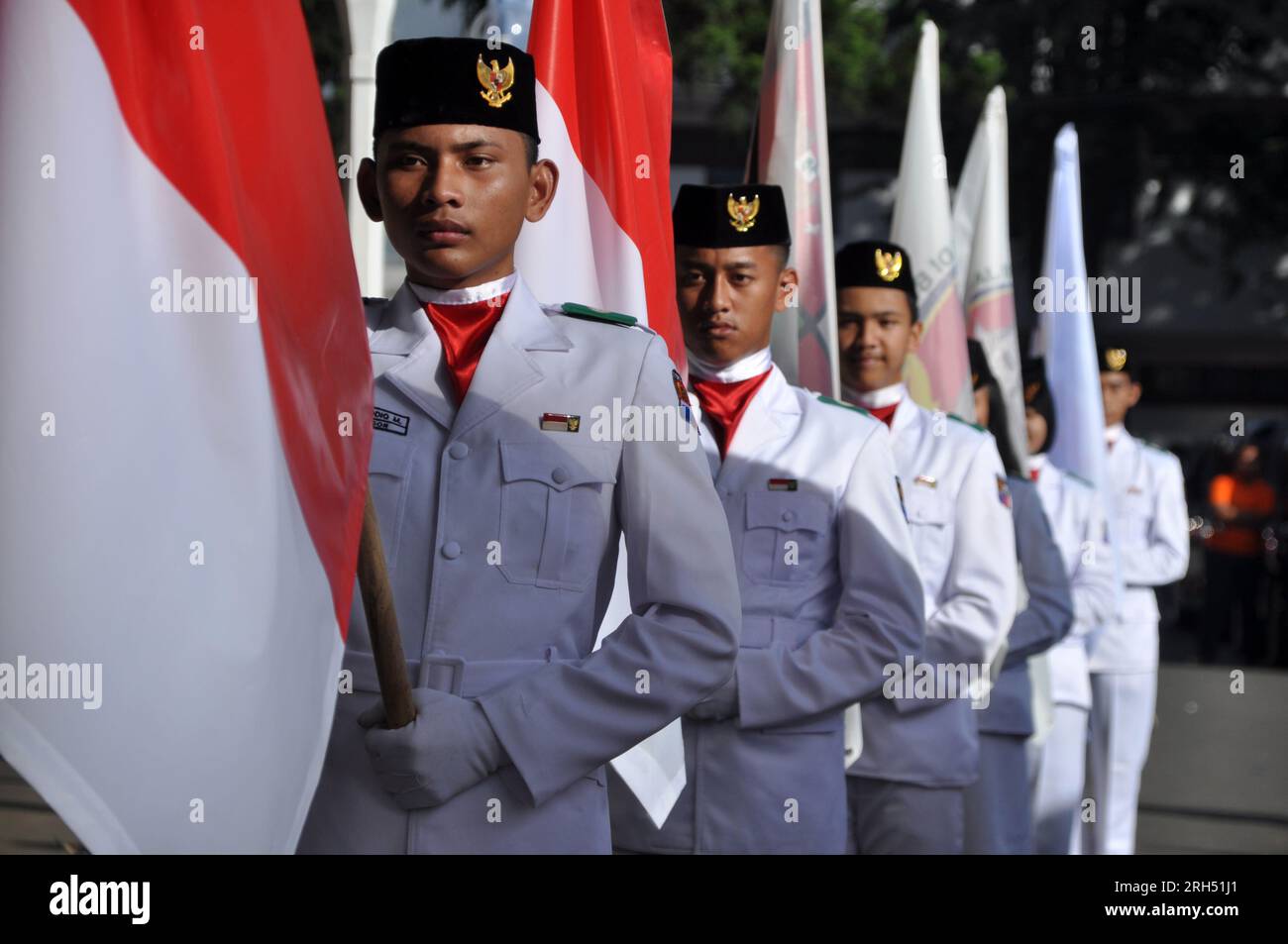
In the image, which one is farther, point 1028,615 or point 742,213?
point 1028,615

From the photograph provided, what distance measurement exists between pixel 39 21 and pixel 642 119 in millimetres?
2456

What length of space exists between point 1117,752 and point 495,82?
650 centimetres

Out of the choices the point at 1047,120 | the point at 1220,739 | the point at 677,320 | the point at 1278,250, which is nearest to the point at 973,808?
the point at 677,320

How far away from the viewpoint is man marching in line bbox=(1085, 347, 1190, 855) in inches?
345

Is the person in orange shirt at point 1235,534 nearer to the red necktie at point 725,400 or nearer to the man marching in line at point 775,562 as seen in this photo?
the man marching in line at point 775,562

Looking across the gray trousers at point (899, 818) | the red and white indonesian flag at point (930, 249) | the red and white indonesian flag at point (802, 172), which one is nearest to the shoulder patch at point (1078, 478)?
the red and white indonesian flag at point (930, 249)

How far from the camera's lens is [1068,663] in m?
8.06

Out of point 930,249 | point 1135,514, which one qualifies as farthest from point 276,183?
point 1135,514

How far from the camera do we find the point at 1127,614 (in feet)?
30.6

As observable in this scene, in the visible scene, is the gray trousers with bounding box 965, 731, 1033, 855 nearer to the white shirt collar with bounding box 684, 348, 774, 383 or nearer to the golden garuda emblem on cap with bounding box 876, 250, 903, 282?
the golden garuda emblem on cap with bounding box 876, 250, 903, 282

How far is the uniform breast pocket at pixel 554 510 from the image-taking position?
301 centimetres

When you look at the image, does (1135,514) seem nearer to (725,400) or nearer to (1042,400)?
(1042,400)

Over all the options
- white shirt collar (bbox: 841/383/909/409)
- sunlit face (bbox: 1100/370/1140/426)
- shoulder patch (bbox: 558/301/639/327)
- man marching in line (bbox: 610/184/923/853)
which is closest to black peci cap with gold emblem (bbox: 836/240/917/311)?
white shirt collar (bbox: 841/383/909/409)

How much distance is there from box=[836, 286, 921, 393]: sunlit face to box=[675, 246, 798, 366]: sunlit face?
125 centimetres
